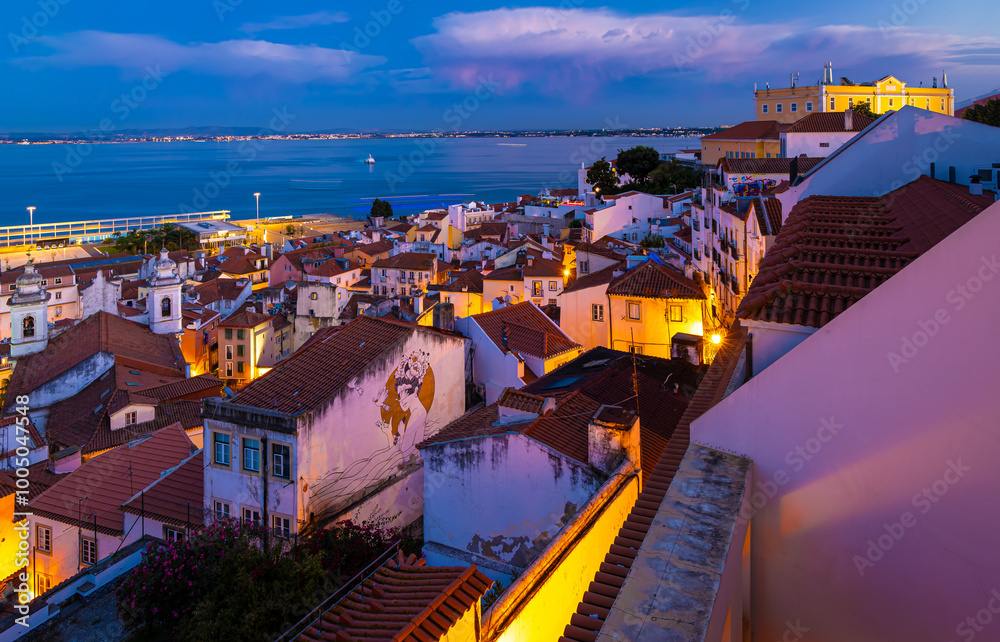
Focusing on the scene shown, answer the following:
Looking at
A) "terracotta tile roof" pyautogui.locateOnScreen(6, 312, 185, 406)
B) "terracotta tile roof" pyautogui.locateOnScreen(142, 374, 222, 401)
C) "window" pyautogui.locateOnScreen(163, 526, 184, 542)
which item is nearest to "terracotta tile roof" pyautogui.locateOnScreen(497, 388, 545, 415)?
"window" pyautogui.locateOnScreen(163, 526, 184, 542)

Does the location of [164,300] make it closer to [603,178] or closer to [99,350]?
[99,350]

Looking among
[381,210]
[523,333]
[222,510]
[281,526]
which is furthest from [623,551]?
[381,210]

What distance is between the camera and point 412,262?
44719mm

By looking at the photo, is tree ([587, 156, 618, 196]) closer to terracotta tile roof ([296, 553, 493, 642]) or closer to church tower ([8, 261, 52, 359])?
church tower ([8, 261, 52, 359])

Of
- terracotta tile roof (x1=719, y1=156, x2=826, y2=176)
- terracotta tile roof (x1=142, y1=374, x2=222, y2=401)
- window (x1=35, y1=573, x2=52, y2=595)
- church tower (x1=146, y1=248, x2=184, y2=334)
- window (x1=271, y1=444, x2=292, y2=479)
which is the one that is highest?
terracotta tile roof (x1=719, y1=156, x2=826, y2=176)

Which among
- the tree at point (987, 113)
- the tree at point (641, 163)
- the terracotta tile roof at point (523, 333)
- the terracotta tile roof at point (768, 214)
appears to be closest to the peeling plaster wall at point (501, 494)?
the terracotta tile roof at point (523, 333)

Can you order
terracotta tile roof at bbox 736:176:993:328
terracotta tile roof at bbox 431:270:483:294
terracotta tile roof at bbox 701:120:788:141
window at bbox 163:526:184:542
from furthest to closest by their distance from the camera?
terracotta tile roof at bbox 701:120:788:141 < terracotta tile roof at bbox 431:270:483:294 < window at bbox 163:526:184:542 < terracotta tile roof at bbox 736:176:993:328

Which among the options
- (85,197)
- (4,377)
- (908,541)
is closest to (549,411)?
(908,541)

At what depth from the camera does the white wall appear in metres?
3.87

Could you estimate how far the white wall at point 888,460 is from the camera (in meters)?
3.87

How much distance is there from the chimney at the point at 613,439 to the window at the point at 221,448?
667 cm

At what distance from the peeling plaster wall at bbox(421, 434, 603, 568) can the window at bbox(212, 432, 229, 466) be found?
3.87 meters

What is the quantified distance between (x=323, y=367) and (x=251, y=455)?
1.91 m

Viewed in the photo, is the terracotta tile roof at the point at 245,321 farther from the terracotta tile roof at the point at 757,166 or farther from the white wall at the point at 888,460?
the white wall at the point at 888,460
